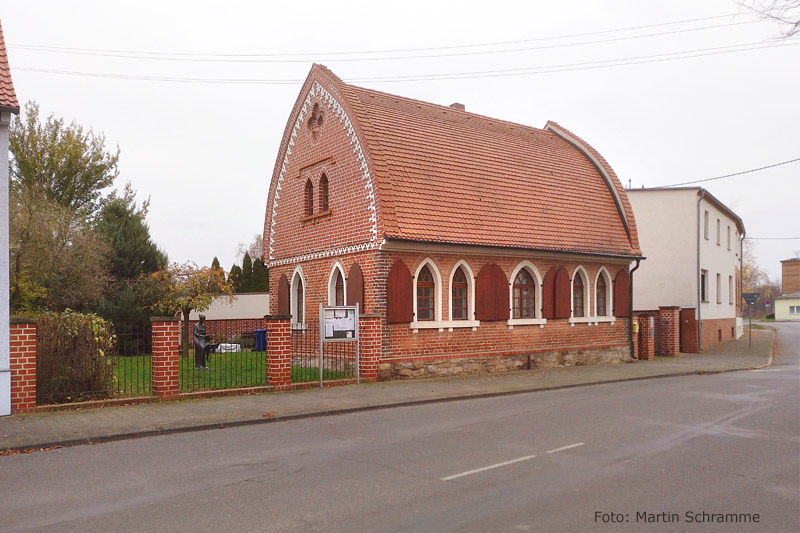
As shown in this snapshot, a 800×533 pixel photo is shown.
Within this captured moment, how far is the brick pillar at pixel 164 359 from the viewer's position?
43.2ft

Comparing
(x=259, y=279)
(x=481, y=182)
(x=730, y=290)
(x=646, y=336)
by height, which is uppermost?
(x=481, y=182)

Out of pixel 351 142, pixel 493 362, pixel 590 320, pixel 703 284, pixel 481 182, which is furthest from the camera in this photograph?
pixel 703 284

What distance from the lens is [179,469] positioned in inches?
315

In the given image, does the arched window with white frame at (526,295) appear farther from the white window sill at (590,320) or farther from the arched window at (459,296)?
the arched window at (459,296)

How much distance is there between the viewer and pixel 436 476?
24.7ft

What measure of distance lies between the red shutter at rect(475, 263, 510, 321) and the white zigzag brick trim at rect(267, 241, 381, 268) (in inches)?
139

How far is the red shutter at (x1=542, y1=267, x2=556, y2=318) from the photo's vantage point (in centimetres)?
2142

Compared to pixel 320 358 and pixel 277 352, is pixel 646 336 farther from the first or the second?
pixel 277 352

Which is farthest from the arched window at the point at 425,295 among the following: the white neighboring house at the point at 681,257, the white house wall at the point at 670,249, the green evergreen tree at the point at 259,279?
the green evergreen tree at the point at 259,279

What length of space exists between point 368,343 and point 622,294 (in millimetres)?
11352

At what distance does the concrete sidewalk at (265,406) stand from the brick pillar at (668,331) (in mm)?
5673

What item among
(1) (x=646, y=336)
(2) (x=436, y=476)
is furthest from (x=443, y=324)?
(2) (x=436, y=476)

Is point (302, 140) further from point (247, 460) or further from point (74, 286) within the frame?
point (247, 460)

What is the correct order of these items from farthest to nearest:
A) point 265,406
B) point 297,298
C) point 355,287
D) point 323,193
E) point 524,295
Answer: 1. point 297,298
2. point 524,295
3. point 323,193
4. point 355,287
5. point 265,406
